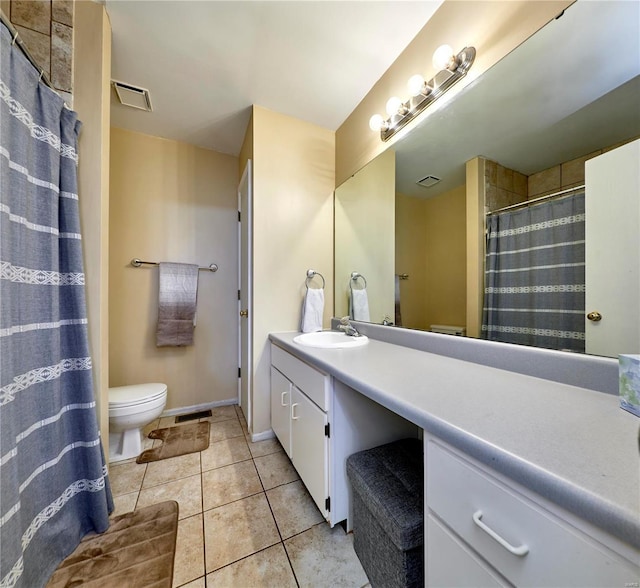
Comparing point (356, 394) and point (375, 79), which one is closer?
point (356, 394)

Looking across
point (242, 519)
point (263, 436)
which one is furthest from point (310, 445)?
point (263, 436)

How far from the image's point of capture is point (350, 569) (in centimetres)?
95

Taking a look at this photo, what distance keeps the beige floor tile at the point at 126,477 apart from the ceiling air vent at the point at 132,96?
2.34 meters

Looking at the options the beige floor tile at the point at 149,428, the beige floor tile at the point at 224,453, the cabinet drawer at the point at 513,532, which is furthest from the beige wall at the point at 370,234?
the beige floor tile at the point at 149,428

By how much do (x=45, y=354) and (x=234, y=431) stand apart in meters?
1.32

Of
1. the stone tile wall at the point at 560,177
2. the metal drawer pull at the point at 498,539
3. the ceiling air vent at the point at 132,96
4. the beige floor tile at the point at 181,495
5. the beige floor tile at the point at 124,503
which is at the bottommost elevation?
the beige floor tile at the point at 181,495

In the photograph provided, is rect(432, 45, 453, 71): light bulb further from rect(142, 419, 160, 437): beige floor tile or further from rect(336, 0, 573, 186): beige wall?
rect(142, 419, 160, 437): beige floor tile

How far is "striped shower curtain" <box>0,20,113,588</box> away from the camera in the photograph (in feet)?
2.62

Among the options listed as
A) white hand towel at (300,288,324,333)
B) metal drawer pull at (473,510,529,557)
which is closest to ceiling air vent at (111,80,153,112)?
white hand towel at (300,288,324,333)

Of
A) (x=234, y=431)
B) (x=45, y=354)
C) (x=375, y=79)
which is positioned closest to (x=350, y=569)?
(x=234, y=431)

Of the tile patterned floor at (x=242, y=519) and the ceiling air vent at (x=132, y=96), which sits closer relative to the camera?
the tile patterned floor at (x=242, y=519)

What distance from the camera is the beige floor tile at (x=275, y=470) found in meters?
1.40

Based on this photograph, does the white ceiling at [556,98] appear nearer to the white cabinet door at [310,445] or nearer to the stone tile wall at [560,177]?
the stone tile wall at [560,177]

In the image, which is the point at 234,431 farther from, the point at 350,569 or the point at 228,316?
the point at 350,569
